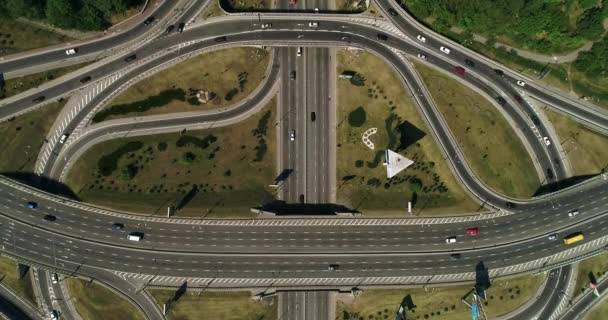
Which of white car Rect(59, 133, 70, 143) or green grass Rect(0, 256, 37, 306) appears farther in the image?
white car Rect(59, 133, 70, 143)

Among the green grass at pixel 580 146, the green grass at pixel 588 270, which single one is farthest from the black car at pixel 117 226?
the green grass at pixel 588 270

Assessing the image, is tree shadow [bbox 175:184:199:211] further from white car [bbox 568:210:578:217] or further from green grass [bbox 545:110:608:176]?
white car [bbox 568:210:578:217]

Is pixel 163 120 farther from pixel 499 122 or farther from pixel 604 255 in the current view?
pixel 604 255

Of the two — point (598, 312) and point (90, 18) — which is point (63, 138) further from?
point (598, 312)

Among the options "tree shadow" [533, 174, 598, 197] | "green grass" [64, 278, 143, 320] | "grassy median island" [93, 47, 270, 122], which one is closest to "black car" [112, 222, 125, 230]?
"green grass" [64, 278, 143, 320]

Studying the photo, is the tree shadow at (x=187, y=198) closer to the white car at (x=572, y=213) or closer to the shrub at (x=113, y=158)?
the shrub at (x=113, y=158)

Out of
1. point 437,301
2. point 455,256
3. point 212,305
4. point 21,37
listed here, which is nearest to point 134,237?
point 212,305
